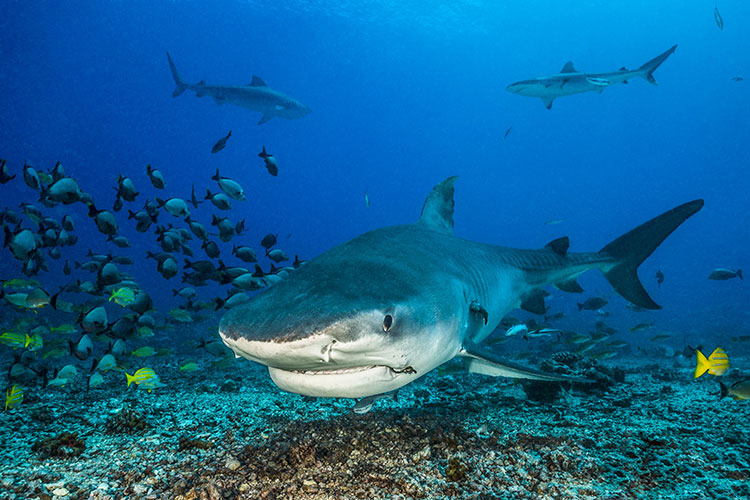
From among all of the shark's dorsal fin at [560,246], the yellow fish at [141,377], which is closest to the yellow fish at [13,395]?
the yellow fish at [141,377]

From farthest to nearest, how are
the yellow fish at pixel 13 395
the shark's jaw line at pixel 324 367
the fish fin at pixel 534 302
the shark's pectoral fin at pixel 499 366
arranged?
the fish fin at pixel 534 302 → the yellow fish at pixel 13 395 → the shark's pectoral fin at pixel 499 366 → the shark's jaw line at pixel 324 367

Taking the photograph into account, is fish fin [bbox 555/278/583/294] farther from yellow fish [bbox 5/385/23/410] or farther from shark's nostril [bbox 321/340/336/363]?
yellow fish [bbox 5/385/23/410]

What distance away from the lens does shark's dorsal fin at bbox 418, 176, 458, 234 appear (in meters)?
4.95

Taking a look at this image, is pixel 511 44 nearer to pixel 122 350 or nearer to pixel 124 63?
pixel 124 63

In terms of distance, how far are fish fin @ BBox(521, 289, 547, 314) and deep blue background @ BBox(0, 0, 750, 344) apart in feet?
69.6

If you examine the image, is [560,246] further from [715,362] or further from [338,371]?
[338,371]

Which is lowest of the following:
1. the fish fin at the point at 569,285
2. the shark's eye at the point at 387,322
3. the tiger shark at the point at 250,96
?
the shark's eye at the point at 387,322

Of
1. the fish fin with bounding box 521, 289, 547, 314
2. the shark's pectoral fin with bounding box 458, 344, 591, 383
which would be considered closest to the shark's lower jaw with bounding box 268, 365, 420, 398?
the shark's pectoral fin with bounding box 458, 344, 591, 383

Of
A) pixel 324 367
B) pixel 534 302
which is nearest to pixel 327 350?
pixel 324 367

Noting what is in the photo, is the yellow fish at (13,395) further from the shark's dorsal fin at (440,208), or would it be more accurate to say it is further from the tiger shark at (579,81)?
the tiger shark at (579,81)

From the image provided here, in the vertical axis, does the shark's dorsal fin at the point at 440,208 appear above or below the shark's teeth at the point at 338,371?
above

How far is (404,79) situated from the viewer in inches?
3804

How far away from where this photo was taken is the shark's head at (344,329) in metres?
1.81

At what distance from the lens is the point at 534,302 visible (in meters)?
5.39
